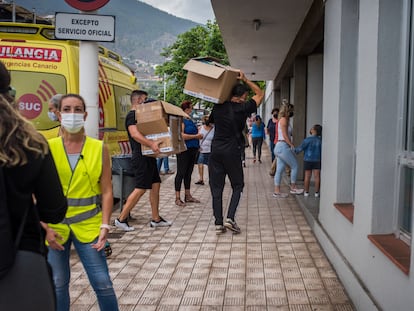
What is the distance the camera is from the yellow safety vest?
3.20 metres

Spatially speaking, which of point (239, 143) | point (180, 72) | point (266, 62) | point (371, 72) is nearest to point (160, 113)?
point (239, 143)

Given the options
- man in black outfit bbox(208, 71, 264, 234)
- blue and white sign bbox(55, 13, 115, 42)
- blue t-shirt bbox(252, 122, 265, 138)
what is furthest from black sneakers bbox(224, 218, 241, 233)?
A: blue t-shirt bbox(252, 122, 265, 138)

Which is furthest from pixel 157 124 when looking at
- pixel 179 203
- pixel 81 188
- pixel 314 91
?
pixel 314 91

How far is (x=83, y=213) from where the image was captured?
10.6 ft

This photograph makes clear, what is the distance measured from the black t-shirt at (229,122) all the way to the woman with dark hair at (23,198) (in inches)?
179

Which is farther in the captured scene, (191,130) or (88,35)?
(191,130)

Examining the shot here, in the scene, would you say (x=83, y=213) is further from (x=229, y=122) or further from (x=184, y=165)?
(x=184, y=165)

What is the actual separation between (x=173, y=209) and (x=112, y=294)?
5.47 meters

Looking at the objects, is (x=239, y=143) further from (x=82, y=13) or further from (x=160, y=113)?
(x=82, y=13)

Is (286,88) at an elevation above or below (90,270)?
above

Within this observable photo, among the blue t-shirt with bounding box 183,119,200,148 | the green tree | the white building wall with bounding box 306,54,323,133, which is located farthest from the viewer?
the green tree

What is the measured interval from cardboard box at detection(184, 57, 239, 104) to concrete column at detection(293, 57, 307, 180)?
5423 mm

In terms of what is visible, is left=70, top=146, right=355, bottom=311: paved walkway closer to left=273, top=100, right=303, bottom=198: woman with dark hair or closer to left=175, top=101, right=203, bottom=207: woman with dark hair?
left=175, top=101, right=203, bottom=207: woman with dark hair

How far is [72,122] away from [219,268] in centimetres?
260
